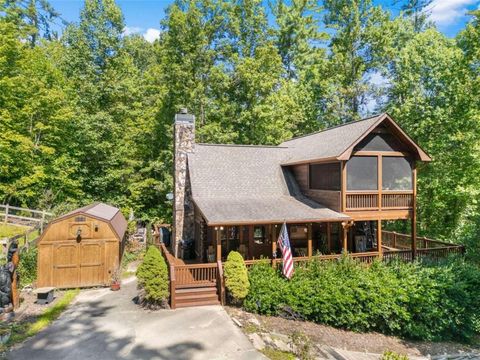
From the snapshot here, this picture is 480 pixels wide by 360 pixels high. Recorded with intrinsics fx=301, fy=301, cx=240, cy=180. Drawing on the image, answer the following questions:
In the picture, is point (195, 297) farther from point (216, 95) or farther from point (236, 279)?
point (216, 95)

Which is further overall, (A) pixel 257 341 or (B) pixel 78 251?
(B) pixel 78 251

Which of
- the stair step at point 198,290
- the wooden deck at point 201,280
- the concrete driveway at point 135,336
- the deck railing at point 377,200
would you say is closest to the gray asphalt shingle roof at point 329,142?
the deck railing at point 377,200

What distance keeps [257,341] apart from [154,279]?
14.2 feet

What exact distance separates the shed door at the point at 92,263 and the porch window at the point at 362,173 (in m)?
11.3

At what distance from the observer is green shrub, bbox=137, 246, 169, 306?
10.8 metres

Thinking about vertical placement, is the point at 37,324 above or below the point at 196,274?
below

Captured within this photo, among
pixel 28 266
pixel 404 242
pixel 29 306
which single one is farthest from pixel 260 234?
pixel 28 266

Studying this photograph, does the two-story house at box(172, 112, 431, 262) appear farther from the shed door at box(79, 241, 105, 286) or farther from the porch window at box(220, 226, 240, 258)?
the shed door at box(79, 241, 105, 286)

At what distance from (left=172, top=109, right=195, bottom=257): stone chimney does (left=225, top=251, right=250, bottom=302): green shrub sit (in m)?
5.47

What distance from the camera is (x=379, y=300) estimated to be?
10.4 m

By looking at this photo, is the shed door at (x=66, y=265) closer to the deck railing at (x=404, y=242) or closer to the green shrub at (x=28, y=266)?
the green shrub at (x=28, y=266)

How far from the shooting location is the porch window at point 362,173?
533 inches

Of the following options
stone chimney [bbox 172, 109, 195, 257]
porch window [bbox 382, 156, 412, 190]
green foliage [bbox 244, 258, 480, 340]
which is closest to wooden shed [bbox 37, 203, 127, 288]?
stone chimney [bbox 172, 109, 195, 257]

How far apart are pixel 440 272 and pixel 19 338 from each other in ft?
46.5
